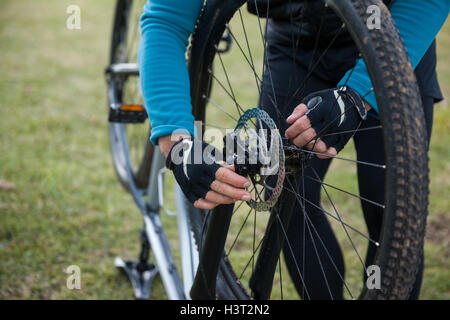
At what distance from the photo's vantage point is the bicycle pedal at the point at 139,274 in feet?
6.05

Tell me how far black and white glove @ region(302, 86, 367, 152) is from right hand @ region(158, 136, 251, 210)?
0.17 meters

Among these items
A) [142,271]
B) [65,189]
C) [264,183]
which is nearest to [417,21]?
[264,183]

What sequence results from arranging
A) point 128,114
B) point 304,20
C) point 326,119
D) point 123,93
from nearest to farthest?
point 326,119 → point 304,20 → point 128,114 → point 123,93

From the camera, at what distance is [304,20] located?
1.16 metres

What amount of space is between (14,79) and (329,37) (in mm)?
3418

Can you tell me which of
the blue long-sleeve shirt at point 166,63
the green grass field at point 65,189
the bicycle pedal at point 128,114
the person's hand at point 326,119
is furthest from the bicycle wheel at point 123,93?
the person's hand at point 326,119

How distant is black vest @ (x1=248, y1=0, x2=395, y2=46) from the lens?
1118 millimetres

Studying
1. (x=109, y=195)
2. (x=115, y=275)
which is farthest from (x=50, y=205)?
(x=115, y=275)

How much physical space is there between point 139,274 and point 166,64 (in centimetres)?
107

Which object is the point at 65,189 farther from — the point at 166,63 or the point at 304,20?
the point at 304,20

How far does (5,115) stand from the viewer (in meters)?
3.30

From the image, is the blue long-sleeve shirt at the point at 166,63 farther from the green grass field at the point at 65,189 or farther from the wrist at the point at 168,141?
the green grass field at the point at 65,189

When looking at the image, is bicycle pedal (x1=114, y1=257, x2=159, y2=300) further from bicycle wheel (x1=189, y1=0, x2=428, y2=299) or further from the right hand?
the right hand

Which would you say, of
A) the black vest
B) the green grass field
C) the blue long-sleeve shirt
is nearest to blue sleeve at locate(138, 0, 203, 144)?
the blue long-sleeve shirt
